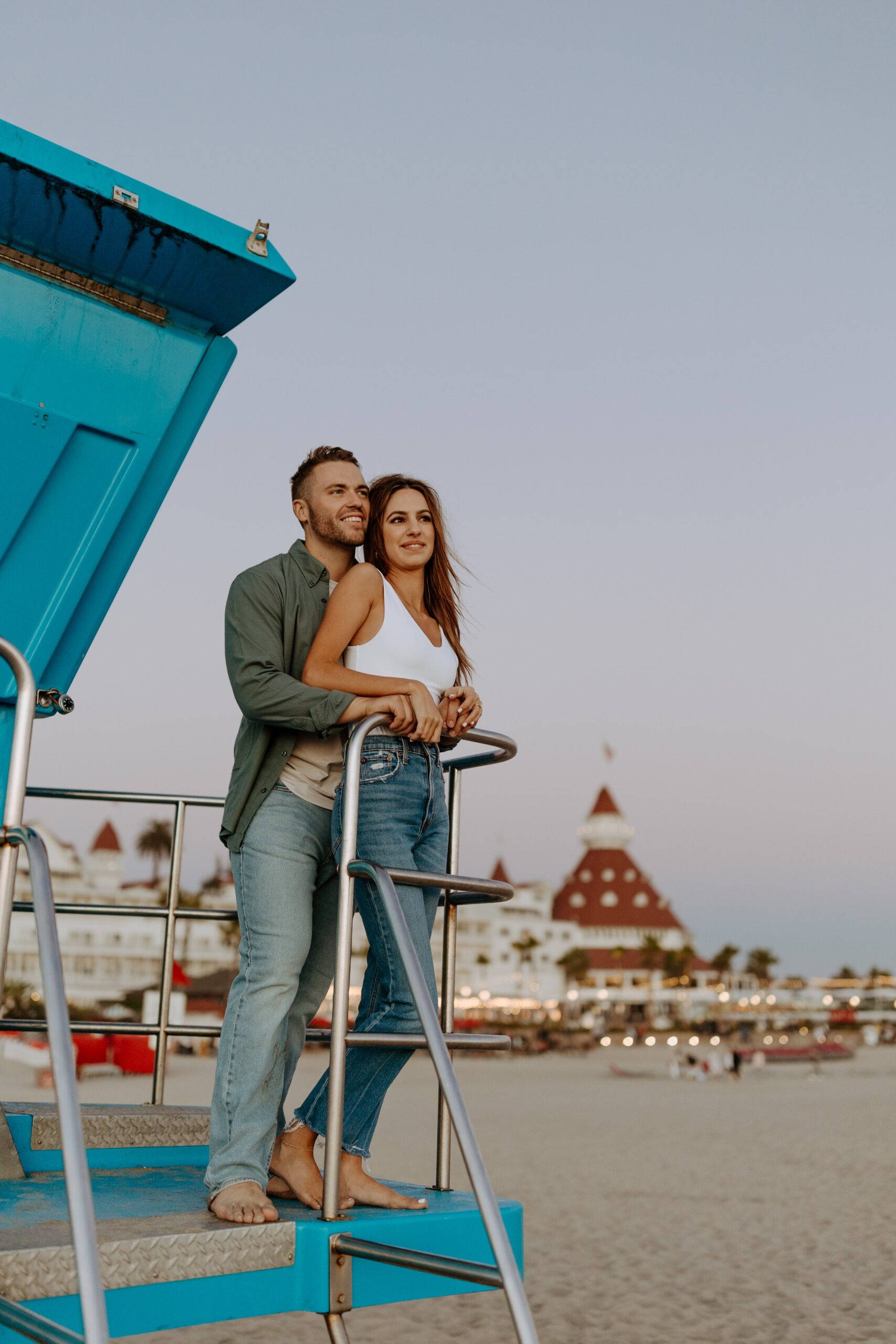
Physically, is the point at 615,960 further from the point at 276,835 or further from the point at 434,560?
the point at 276,835

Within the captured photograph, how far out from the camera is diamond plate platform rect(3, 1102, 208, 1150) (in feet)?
10.4

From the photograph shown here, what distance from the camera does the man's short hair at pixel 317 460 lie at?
3178 mm

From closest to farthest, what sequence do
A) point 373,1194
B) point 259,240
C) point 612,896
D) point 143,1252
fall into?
1. point 143,1252
2. point 373,1194
3. point 259,240
4. point 612,896

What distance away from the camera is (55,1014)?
5.71 feet

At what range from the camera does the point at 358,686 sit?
276 cm

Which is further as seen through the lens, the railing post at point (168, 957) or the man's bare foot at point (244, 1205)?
the railing post at point (168, 957)

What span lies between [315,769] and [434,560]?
71 cm

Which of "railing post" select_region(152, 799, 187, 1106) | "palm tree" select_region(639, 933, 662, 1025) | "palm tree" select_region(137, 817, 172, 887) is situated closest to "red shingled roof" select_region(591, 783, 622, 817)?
"palm tree" select_region(639, 933, 662, 1025)

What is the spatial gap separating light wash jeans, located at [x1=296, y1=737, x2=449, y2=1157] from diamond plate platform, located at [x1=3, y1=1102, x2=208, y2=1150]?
70 centimetres

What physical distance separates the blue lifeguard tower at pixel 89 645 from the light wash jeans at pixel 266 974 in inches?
6.8

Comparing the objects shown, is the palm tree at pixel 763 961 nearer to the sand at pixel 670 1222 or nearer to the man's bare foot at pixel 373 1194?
the sand at pixel 670 1222

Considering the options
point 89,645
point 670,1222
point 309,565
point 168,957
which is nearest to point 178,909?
point 168,957

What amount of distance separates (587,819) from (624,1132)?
10851 centimetres

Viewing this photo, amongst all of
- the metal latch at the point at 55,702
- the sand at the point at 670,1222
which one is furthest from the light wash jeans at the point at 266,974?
the sand at the point at 670,1222
